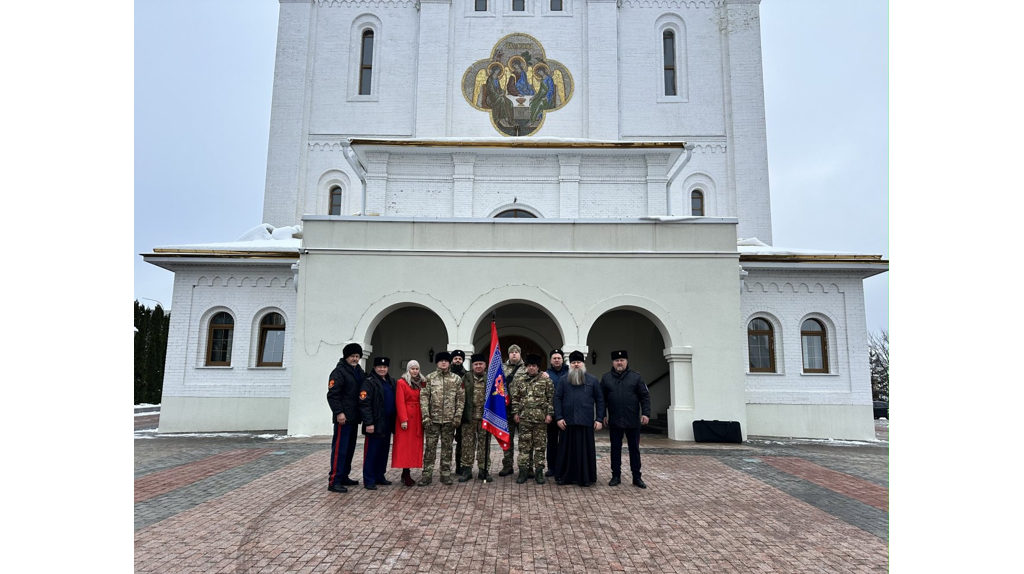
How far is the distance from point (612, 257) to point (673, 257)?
141 centimetres

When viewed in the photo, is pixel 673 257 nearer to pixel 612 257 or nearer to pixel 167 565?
pixel 612 257

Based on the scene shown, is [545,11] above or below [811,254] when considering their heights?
above

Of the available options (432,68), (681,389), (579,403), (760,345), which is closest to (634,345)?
(760,345)

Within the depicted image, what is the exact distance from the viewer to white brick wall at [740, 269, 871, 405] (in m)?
16.3

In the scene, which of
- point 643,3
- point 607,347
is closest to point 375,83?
point 643,3

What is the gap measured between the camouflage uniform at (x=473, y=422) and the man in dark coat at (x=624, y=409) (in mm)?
1712

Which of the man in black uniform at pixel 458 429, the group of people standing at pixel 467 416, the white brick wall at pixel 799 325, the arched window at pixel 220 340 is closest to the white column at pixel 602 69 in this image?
the white brick wall at pixel 799 325

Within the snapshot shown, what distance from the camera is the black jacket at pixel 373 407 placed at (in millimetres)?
7418

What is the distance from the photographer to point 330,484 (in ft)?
24.2

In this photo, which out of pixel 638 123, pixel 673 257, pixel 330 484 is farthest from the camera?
pixel 638 123

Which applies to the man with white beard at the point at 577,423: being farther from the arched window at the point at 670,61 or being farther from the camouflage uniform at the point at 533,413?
the arched window at the point at 670,61

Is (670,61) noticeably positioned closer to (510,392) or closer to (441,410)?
(510,392)

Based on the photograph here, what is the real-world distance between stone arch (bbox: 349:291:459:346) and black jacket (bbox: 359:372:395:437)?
573 centimetres

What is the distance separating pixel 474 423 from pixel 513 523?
227cm
